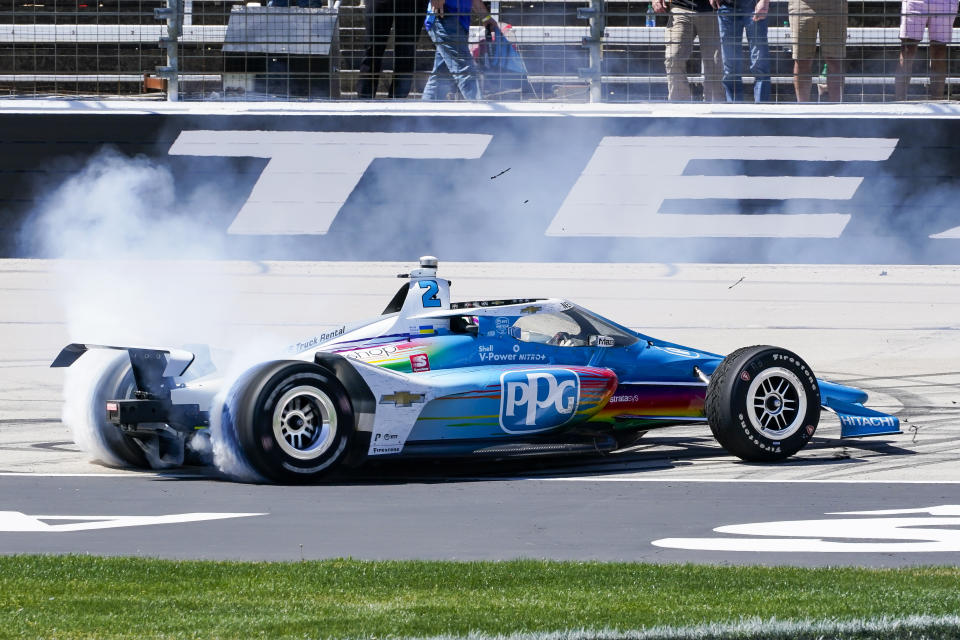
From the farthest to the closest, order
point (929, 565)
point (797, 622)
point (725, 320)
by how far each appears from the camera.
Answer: point (725, 320), point (929, 565), point (797, 622)

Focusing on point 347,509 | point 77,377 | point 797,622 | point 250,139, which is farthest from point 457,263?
point 797,622

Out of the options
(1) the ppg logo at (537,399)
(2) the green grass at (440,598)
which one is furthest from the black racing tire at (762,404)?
(2) the green grass at (440,598)

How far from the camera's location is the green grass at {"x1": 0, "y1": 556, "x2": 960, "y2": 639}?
16.5 ft

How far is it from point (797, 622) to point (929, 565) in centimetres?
140

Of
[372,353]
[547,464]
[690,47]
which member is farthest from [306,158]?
[547,464]

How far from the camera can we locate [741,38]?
15.3 meters

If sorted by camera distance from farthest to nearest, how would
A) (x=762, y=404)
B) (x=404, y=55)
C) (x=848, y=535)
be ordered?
(x=404, y=55)
(x=762, y=404)
(x=848, y=535)

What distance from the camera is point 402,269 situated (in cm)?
1478

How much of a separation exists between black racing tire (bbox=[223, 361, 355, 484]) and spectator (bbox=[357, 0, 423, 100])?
745cm

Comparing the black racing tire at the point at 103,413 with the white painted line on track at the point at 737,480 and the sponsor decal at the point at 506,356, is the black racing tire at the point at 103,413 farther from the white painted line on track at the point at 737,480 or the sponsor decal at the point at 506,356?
the white painted line on track at the point at 737,480

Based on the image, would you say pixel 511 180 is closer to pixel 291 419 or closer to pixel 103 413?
pixel 103 413

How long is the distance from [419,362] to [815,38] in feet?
26.7

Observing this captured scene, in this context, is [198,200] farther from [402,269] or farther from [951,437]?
[951,437]

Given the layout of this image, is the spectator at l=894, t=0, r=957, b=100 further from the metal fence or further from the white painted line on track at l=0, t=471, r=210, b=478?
the white painted line on track at l=0, t=471, r=210, b=478
